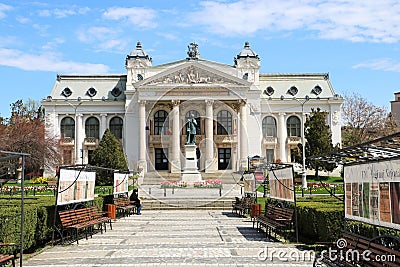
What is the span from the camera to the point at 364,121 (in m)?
67.0

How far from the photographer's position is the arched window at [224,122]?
67312 mm

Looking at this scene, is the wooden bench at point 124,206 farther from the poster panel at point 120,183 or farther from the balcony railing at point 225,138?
the balcony railing at point 225,138

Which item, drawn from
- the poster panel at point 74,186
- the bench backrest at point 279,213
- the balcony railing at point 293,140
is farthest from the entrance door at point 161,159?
the bench backrest at point 279,213

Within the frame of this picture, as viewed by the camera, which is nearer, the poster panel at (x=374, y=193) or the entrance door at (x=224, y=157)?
the poster panel at (x=374, y=193)

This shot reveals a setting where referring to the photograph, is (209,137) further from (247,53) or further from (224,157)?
(247,53)

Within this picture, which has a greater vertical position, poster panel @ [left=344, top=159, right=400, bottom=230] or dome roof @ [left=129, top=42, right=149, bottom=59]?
dome roof @ [left=129, top=42, right=149, bottom=59]

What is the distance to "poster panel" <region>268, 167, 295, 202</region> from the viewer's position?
16.5m

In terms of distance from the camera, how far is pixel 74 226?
15398mm

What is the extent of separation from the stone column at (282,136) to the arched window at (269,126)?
107cm

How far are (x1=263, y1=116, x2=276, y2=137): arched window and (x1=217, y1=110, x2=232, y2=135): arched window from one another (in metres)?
5.50

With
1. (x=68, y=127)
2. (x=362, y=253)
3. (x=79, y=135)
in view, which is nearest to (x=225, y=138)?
(x=79, y=135)

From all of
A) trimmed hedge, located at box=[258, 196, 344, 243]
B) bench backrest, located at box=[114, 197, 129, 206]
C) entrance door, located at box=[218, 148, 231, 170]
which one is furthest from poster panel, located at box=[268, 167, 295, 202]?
entrance door, located at box=[218, 148, 231, 170]

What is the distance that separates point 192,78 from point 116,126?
43.5ft

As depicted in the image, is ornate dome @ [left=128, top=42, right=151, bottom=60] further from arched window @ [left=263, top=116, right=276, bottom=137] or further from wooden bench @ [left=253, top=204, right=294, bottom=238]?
wooden bench @ [left=253, top=204, right=294, bottom=238]
